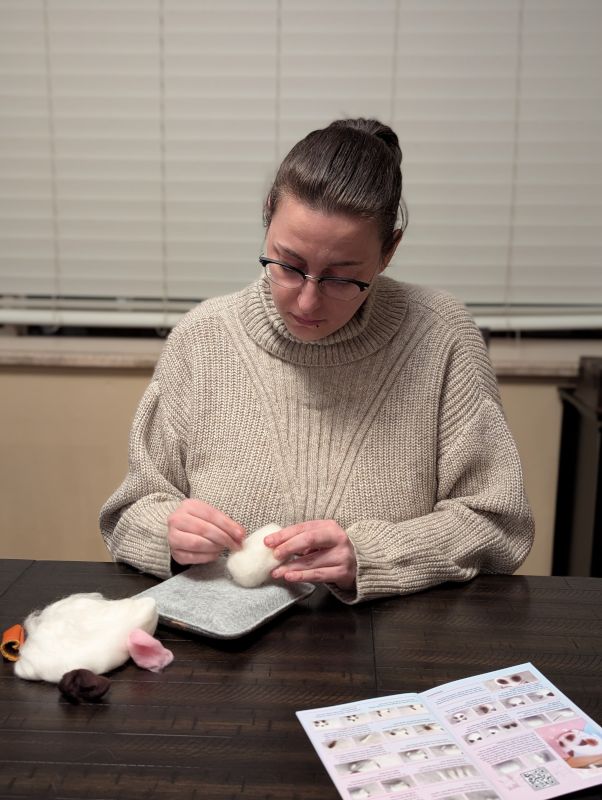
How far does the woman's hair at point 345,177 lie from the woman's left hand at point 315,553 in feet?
1.62

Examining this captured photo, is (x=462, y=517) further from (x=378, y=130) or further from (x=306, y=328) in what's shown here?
(x=378, y=130)

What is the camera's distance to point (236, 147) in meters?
2.59

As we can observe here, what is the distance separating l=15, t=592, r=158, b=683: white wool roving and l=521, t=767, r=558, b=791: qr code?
52cm

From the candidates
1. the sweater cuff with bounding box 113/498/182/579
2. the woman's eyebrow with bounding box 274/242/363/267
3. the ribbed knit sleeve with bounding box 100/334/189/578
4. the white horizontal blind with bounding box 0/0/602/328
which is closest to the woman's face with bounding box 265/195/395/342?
the woman's eyebrow with bounding box 274/242/363/267

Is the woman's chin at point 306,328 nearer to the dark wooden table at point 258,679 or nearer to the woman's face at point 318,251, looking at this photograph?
the woman's face at point 318,251

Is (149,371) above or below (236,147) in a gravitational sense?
below

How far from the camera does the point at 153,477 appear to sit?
59.7 inches

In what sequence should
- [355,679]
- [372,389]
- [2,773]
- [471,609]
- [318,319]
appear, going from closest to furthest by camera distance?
[2,773] < [355,679] < [471,609] < [318,319] < [372,389]

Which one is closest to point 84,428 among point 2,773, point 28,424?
point 28,424

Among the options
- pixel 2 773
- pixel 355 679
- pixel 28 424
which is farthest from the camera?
pixel 28 424

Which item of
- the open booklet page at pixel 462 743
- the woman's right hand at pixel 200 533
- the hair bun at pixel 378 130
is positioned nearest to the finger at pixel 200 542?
the woman's right hand at pixel 200 533

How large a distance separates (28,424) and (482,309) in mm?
1496

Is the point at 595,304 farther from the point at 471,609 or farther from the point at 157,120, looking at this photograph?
the point at 471,609

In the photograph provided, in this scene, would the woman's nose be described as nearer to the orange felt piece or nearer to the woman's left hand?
the woman's left hand
